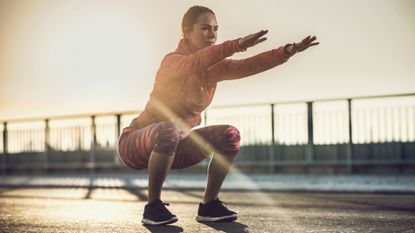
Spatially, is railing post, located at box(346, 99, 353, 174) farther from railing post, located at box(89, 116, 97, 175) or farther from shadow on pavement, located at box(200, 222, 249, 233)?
shadow on pavement, located at box(200, 222, 249, 233)

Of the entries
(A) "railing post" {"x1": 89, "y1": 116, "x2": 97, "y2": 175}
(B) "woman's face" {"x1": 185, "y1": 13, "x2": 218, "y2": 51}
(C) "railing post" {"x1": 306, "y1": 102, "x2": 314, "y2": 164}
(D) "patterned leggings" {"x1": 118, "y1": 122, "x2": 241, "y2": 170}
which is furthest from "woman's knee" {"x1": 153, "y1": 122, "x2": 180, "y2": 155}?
(A) "railing post" {"x1": 89, "y1": 116, "x2": 97, "y2": 175}

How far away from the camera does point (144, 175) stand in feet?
46.1

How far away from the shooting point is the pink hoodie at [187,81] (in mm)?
3969

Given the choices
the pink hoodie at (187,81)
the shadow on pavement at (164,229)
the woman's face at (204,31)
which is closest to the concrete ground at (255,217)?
the shadow on pavement at (164,229)

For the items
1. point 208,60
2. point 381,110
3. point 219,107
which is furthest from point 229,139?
point 219,107

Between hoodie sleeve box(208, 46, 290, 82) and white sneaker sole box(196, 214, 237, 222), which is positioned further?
white sneaker sole box(196, 214, 237, 222)

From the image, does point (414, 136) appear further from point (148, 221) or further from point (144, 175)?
point (148, 221)

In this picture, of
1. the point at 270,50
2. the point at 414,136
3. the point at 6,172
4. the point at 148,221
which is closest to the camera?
the point at 270,50

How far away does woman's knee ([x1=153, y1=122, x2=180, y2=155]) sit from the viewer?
4.16m

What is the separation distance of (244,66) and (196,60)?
0.62 meters

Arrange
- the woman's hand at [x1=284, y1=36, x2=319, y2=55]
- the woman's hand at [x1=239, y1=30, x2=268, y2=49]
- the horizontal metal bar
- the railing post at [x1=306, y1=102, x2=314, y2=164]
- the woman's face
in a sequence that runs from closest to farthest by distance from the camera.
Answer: the woman's hand at [x1=239, y1=30, x2=268, y2=49] < the woman's hand at [x1=284, y1=36, x2=319, y2=55] < the woman's face < the horizontal metal bar < the railing post at [x1=306, y1=102, x2=314, y2=164]

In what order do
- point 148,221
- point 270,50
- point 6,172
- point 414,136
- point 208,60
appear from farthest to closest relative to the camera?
point 6,172 < point 414,136 < point 148,221 < point 270,50 < point 208,60

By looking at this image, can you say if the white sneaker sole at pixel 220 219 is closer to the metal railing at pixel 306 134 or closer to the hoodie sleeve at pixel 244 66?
the hoodie sleeve at pixel 244 66

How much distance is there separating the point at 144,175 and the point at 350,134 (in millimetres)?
4816
